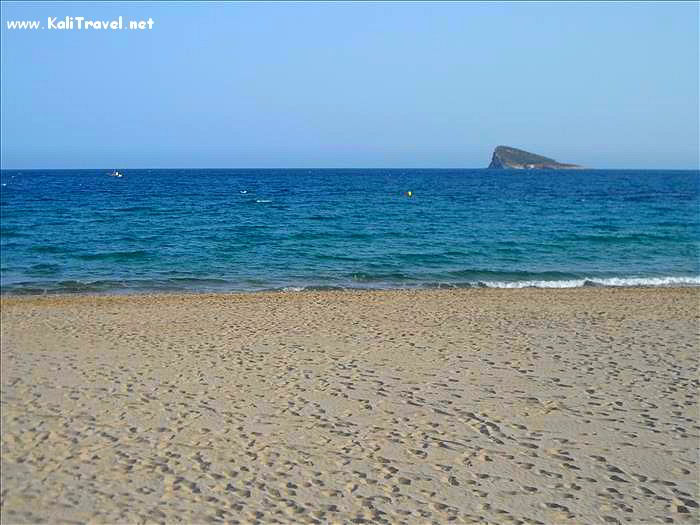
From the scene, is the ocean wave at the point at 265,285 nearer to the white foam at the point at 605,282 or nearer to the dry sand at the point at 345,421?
the white foam at the point at 605,282

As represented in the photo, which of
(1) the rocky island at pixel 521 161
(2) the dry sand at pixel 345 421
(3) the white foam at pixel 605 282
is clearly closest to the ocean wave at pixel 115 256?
(2) the dry sand at pixel 345 421

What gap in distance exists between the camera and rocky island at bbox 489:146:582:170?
607 feet

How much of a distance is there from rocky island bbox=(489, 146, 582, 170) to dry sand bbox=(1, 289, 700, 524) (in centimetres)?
18176

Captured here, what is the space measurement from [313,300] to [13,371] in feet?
25.3

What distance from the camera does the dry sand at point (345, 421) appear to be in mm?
4934

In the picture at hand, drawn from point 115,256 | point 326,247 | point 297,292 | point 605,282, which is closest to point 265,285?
point 297,292

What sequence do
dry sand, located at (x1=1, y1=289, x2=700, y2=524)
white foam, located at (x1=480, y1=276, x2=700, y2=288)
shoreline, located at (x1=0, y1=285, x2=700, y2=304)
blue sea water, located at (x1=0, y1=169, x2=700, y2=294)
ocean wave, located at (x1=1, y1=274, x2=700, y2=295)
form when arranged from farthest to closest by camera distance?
blue sea water, located at (x1=0, y1=169, x2=700, y2=294) < white foam, located at (x1=480, y1=276, x2=700, y2=288) < ocean wave, located at (x1=1, y1=274, x2=700, y2=295) < shoreline, located at (x1=0, y1=285, x2=700, y2=304) < dry sand, located at (x1=1, y1=289, x2=700, y2=524)

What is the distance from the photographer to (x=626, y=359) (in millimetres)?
9172

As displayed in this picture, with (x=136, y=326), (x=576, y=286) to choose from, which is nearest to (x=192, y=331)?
(x=136, y=326)

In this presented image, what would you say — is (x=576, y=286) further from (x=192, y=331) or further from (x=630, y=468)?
(x=630, y=468)

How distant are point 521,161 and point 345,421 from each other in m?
190

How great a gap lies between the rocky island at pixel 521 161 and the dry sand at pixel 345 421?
18176 cm

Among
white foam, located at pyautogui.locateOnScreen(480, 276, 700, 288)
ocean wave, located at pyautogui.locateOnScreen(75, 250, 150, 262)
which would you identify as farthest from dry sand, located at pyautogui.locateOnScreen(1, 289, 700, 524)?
ocean wave, located at pyautogui.locateOnScreen(75, 250, 150, 262)

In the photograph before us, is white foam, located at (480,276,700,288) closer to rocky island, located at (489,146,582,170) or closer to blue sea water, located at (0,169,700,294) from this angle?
blue sea water, located at (0,169,700,294)
